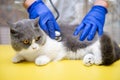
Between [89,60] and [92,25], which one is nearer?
[89,60]

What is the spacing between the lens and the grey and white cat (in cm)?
91

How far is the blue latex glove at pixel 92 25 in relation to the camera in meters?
1.00

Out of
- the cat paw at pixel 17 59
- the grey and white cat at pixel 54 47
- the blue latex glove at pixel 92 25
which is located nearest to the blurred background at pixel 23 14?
the blue latex glove at pixel 92 25

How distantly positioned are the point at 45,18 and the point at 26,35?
18 centimetres

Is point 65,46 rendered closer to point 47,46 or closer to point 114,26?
point 47,46

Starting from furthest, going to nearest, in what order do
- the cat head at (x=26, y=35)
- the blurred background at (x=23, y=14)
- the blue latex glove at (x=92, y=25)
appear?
the blurred background at (x=23, y=14), the blue latex glove at (x=92, y=25), the cat head at (x=26, y=35)

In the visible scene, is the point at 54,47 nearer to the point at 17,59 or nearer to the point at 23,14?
the point at 17,59

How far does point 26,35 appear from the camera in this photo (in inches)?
35.5

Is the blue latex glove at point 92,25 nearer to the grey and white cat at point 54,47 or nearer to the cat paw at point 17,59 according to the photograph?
the grey and white cat at point 54,47

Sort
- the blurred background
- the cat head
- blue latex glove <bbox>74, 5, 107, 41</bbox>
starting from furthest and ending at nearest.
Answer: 1. the blurred background
2. blue latex glove <bbox>74, 5, 107, 41</bbox>
3. the cat head

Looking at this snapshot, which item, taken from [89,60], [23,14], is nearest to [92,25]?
[89,60]

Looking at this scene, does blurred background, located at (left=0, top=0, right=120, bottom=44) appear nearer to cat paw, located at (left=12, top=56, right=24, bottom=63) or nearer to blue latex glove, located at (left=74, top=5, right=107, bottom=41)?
blue latex glove, located at (left=74, top=5, right=107, bottom=41)

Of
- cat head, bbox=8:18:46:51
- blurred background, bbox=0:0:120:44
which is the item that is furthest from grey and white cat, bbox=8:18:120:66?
blurred background, bbox=0:0:120:44

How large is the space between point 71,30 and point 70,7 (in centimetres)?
32
